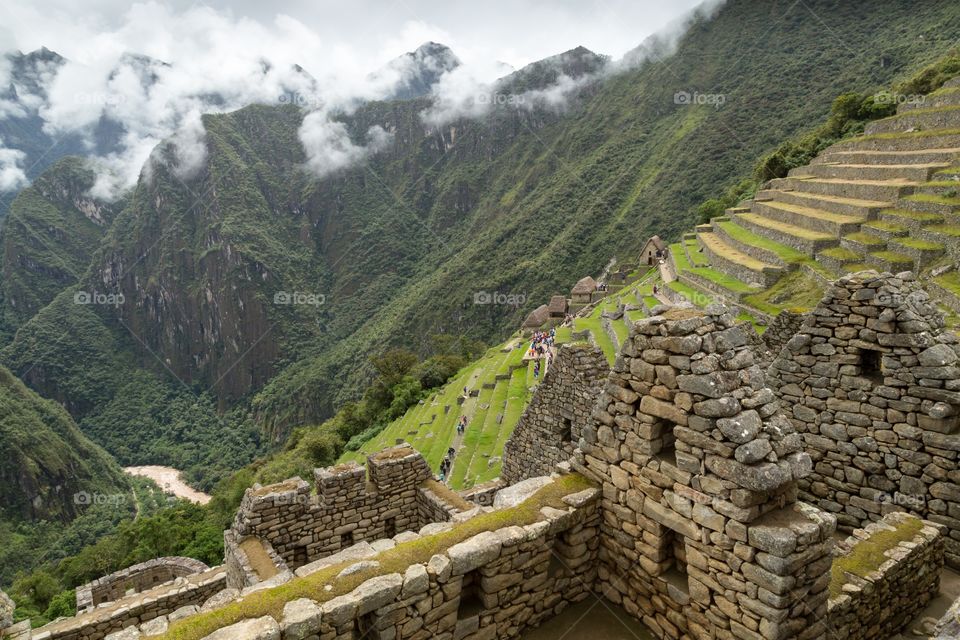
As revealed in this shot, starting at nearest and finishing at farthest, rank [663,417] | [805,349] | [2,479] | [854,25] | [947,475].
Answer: [663,417], [947,475], [805,349], [2,479], [854,25]

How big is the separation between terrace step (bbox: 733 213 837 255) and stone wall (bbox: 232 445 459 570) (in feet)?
73.3

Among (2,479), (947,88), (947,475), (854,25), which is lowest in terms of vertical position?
(2,479)

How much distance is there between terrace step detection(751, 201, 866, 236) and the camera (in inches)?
853

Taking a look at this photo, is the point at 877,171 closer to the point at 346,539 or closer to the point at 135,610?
the point at 346,539

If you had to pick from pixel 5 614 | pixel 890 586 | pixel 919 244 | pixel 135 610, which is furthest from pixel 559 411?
pixel 919 244

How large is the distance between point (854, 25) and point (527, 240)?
90611 mm

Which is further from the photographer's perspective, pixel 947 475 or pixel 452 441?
pixel 452 441

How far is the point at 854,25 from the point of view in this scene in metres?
111

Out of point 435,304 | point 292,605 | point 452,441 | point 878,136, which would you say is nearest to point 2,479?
point 435,304

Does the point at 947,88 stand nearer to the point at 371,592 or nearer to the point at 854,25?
the point at 371,592

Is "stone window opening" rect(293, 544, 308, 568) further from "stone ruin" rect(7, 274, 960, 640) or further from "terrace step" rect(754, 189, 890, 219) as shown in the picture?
"terrace step" rect(754, 189, 890, 219)

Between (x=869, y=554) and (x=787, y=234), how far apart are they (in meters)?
24.1

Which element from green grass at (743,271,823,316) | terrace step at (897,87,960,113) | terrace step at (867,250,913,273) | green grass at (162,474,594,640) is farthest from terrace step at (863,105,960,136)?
green grass at (162,474,594,640)

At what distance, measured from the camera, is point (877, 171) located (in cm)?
2594
